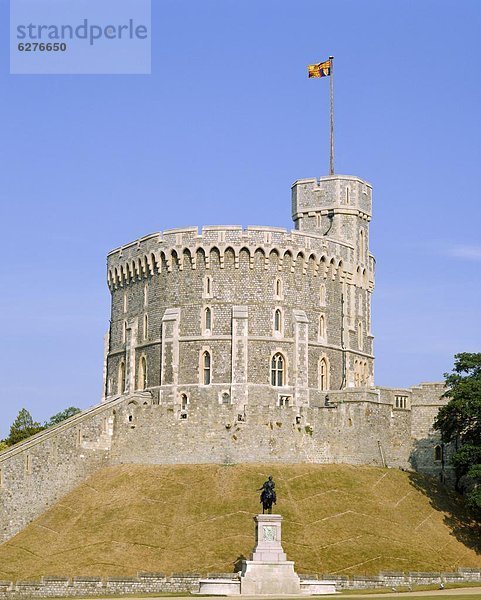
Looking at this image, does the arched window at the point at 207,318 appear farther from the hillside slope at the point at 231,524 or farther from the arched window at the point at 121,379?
the hillside slope at the point at 231,524

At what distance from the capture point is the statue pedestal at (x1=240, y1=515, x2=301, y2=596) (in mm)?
63281

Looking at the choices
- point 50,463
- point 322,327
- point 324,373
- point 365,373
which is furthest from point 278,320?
point 50,463

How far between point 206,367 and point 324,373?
961cm

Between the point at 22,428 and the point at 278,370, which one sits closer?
the point at 278,370

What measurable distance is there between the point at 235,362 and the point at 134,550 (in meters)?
21.2

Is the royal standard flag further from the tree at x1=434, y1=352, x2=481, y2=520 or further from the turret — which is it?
the tree at x1=434, y1=352, x2=481, y2=520

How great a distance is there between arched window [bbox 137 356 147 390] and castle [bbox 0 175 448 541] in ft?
0.54

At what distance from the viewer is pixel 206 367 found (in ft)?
294

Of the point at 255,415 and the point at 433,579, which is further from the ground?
the point at 255,415

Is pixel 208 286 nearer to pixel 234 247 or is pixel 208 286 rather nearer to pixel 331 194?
pixel 234 247

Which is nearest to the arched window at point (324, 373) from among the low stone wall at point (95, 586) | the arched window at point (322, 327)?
the arched window at point (322, 327)

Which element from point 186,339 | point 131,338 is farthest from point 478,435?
point 131,338

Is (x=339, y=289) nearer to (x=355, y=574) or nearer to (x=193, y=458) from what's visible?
(x=193, y=458)

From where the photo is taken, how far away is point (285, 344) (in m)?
90.4
